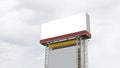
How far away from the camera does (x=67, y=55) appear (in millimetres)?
166750

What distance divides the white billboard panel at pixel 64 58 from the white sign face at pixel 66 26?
7.53m

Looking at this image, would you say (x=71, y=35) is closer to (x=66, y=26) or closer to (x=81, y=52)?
(x=66, y=26)

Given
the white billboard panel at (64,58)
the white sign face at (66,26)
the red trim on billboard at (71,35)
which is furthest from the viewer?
the white sign face at (66,26)

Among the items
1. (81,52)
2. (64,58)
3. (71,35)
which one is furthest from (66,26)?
(81,52)

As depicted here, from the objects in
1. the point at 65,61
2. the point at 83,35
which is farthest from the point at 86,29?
the point at 65,61

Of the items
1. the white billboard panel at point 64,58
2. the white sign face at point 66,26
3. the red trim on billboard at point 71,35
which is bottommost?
the white billboard panel at point 64,58

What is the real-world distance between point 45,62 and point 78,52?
1860cm

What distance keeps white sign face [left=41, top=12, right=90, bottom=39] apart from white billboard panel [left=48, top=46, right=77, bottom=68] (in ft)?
24.7

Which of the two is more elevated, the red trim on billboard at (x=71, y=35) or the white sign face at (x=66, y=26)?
the white sign face at (x=66, y=26)

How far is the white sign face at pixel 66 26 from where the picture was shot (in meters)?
166

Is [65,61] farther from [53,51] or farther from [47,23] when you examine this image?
[47,23]

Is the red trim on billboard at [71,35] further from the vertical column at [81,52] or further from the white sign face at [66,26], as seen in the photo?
the vertical column at [81,52]

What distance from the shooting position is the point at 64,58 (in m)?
168

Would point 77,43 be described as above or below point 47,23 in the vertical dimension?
below
